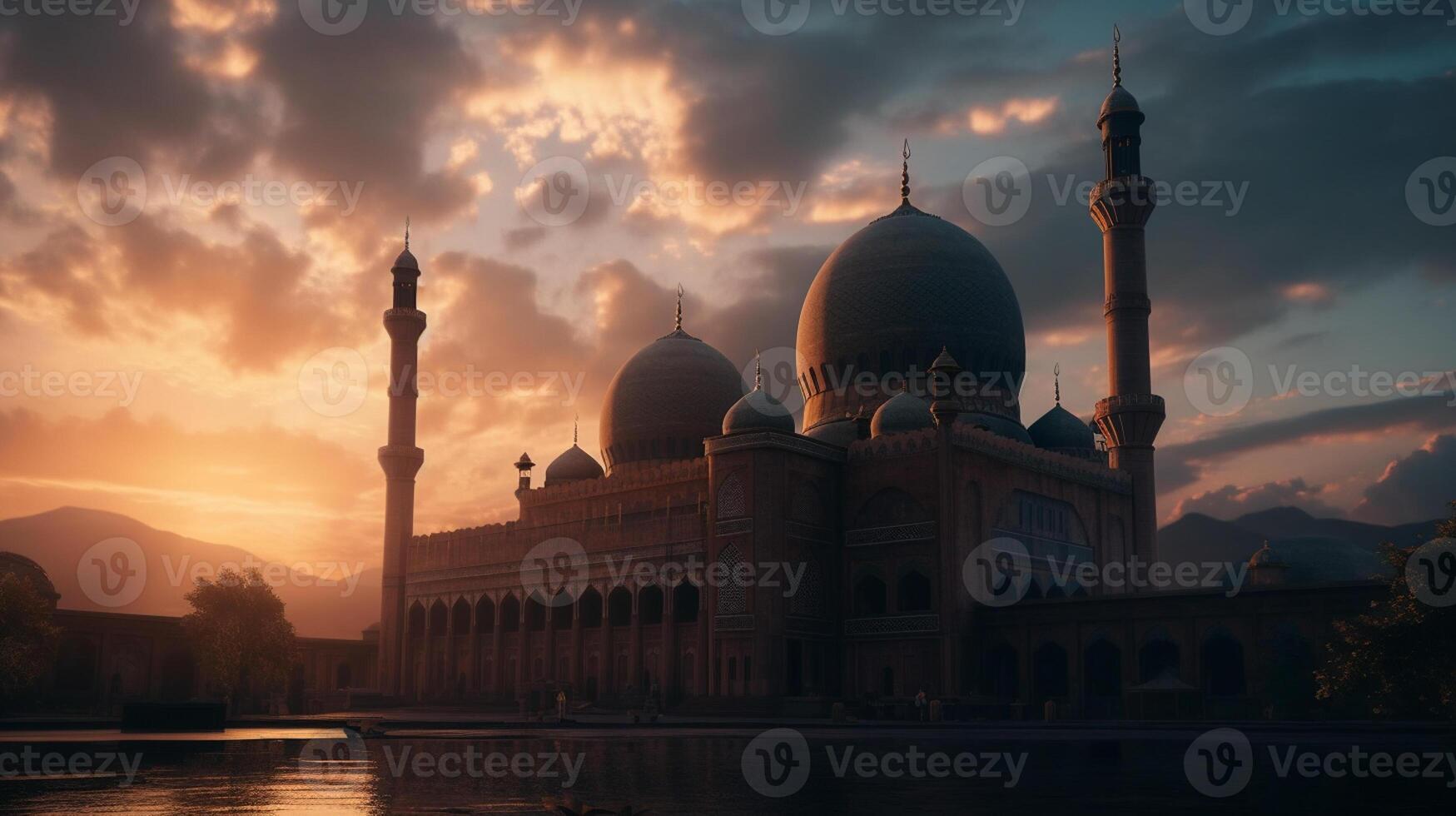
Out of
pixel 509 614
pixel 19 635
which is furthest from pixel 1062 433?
pixel 19 635

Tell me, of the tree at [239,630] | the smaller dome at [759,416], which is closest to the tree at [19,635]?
the tree at [239,630]

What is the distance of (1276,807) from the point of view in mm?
12719

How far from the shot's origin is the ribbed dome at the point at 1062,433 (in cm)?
5531

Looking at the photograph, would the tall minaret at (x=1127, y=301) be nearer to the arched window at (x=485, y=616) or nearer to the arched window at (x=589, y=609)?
the arched window at (x=589, y=609)

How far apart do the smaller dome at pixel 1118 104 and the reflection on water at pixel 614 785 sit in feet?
113

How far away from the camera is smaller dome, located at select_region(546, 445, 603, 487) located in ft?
203

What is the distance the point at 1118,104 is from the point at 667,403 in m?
22.9

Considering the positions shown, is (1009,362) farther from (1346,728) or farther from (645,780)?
(645,780)

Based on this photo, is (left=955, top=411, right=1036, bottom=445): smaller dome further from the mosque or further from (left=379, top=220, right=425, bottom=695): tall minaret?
(left=379, top=220, right=425, bottom=695): tall minaret

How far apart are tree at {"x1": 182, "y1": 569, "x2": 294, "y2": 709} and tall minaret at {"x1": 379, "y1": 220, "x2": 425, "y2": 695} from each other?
44.7 ft

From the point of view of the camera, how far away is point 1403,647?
21.8 meters

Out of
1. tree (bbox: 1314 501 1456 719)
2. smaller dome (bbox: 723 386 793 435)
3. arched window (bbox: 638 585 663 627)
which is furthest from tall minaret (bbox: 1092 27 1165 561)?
tree (bbox: 1314 501 1456 719)

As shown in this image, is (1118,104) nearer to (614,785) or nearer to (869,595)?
(869,595)

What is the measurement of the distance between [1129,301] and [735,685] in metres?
21.5
